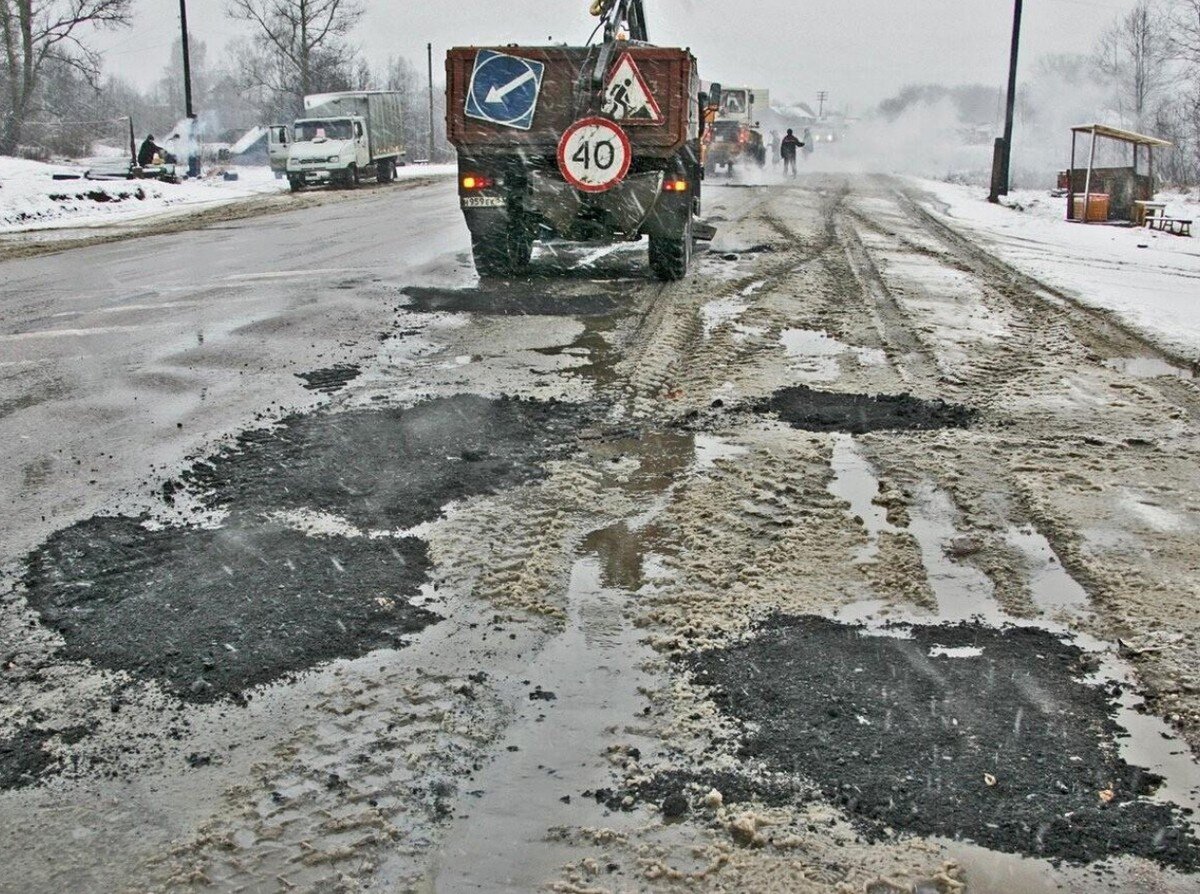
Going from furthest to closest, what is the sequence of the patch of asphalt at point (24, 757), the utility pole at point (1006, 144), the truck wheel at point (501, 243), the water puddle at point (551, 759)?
the utility pole at point (1006, 144) → the truck wheel at point (501, 243) → the patch of asphalt at point (24, 757) → the water puddle at point (551, 759)

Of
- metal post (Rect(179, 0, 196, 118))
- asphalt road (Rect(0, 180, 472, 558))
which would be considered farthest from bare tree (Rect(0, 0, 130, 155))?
asphalt road (Rect(0, 180, 472, 558))

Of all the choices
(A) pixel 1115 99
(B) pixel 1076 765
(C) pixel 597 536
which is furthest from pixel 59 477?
(A) pixel 1115 99

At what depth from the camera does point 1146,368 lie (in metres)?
8.12

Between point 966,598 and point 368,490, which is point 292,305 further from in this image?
point 966,598

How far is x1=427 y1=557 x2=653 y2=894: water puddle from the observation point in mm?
2645

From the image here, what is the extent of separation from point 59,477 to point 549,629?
9.90 feet

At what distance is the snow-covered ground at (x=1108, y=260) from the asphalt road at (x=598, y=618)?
2.49 m

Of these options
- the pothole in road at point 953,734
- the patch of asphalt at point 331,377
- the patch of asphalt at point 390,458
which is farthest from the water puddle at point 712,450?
the patch of asphalt at point 331,377

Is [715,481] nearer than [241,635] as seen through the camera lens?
No

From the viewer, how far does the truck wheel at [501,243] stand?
1223cm

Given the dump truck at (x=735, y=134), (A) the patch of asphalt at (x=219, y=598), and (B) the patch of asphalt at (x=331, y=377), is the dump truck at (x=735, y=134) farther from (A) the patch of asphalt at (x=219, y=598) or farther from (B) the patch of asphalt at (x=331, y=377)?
(A) the patch of asphalt at (x=219, y=598)

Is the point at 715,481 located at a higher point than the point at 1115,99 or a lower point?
lower

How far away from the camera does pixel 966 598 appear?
4.16 meters

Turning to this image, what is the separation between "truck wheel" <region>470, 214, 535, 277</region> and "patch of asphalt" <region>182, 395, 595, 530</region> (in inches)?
222
